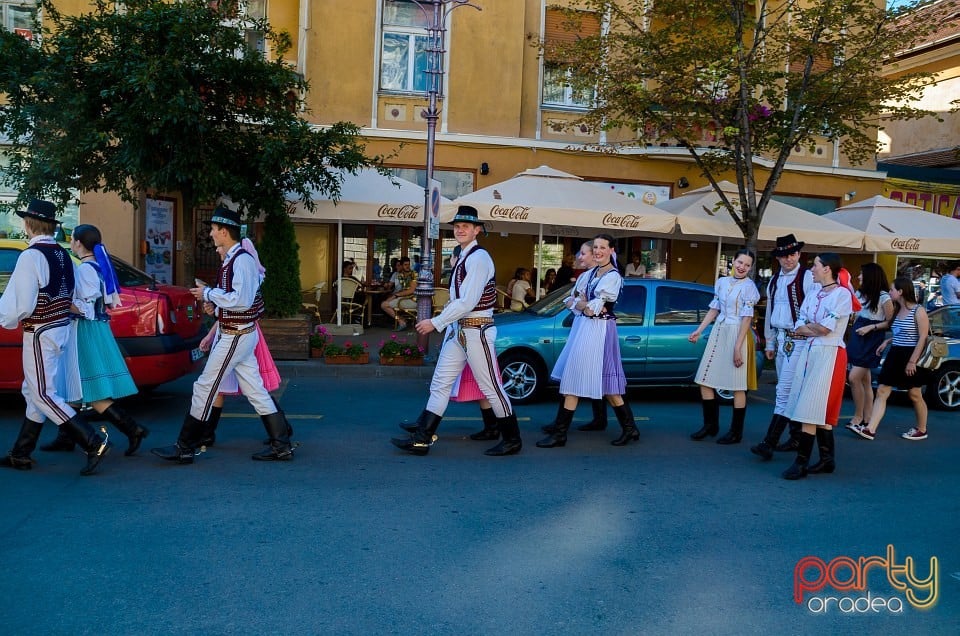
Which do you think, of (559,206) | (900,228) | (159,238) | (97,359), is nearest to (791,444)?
(97,359)

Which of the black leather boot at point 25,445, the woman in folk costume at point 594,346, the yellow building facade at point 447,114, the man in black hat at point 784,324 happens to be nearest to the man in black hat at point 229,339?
the black leather boot at point 25,445

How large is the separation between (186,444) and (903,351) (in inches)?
263

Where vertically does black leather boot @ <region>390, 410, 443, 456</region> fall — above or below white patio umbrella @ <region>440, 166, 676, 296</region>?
below

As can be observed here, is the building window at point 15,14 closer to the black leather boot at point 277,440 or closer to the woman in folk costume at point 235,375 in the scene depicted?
the woman in folk costume at point 235,375

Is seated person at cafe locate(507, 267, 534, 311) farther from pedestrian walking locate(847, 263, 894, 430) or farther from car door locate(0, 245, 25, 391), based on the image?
car door locate(0, 245, 25, 391)

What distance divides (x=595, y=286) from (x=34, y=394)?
176 inches

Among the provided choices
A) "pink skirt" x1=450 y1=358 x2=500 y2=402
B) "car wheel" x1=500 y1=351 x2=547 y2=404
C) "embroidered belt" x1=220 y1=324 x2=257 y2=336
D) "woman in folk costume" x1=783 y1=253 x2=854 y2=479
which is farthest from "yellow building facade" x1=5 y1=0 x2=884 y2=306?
"embroidered belt" x1=220 y1=324 x2=257 y2=336

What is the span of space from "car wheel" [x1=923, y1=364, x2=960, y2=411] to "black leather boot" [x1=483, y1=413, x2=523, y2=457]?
6479 mm

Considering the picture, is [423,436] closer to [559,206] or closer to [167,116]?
[167,116]

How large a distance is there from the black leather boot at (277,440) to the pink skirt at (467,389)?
1.39 meters

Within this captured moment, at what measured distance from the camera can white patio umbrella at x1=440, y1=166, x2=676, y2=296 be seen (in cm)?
1391

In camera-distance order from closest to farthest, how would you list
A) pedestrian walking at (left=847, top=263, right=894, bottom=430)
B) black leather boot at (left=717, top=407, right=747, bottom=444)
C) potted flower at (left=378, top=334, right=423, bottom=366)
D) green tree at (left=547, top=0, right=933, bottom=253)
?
black leather boot at (left=717, top=407, right=747, bottom=444), pedestrian walking at (left=847, top=263, right=894, bottom=430), potted flower at (left=378, top=334, right=423, bottom=366), green tree at (left=547, top=0, right=933, bottom=253)

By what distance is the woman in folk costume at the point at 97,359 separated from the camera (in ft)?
20.5

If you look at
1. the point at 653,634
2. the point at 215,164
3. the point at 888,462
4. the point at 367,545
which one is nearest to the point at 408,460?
the point at 367,545
